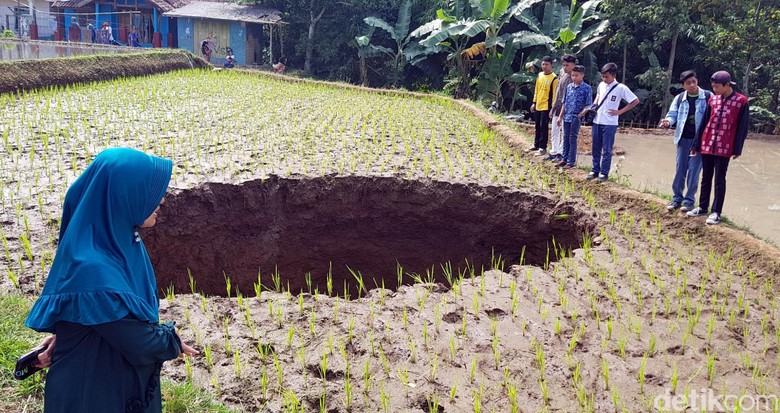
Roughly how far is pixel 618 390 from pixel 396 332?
1195mm

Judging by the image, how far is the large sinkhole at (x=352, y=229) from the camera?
5.56m

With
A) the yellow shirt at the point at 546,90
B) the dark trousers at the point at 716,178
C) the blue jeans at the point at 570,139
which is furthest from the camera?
the yellow shirt at the point at 546,90

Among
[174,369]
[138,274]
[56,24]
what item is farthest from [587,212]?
[56,24]

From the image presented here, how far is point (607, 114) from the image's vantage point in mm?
6371

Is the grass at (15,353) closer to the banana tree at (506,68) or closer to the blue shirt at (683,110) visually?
the blue shirt at (683,110)

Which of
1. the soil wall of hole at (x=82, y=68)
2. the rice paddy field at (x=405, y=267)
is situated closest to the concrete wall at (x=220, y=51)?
the soil wall of hole at (x=82, y=68)

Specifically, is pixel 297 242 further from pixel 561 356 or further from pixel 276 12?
pixel 276 12

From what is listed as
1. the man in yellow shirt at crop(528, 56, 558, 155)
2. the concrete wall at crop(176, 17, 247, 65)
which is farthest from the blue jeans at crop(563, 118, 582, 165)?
the concrete wall at crop(176, 17, 247, 65)

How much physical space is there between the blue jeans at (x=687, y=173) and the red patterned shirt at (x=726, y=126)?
Answer: 274 millimetres

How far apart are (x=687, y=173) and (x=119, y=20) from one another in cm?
2479

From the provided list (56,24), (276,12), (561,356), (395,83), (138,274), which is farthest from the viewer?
(56,24)

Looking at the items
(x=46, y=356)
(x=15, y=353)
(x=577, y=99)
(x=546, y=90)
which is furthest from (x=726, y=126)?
(x=15, y=353)

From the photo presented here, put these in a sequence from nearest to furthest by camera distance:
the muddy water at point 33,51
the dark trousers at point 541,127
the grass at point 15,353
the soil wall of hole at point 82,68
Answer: the grass at point 15,353 → the dark trousers at point 541,127 → the soil wall of hole at point 82,68 → the muddy water at point 33,51

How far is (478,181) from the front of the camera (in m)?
6.28
